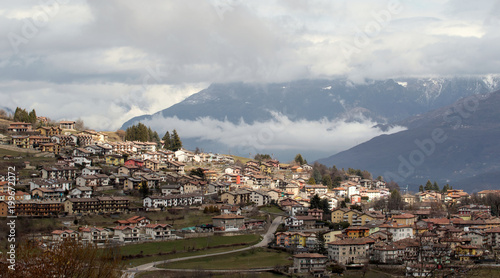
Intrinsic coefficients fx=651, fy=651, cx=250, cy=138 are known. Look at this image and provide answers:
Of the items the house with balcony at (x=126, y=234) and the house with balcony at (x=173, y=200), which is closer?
the house with balcony at (x=126, y=234)

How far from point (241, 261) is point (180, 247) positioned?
5.88m

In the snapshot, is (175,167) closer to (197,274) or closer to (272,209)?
(272,209)

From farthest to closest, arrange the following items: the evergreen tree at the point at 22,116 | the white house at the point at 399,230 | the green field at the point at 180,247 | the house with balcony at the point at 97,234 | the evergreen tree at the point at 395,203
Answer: the evergreen tree at the point at 22,116 < the evergreen tree at the point at 395,203 < the white house at the point at 399,230 < the house with balcony at the point at 97,234 < the green field at the point at 180,247

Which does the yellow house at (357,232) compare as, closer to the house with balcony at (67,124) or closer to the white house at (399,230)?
the white house at (399,230)

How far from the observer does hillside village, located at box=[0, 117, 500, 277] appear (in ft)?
170

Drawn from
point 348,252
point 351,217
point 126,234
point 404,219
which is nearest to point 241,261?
point 348,252

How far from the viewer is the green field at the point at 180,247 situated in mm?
48500

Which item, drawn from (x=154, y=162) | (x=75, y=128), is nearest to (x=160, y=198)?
(x=154, y=162)

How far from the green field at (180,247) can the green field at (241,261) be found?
1815 mm

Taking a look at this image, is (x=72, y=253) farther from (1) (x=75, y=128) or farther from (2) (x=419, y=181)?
(2) (x=419, y=181)

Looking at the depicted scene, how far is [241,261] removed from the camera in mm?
48062

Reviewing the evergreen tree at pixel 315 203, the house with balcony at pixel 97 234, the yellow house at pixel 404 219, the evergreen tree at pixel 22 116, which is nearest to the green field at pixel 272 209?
the evergreen tree at pixel 315 203

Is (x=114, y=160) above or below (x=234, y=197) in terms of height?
above

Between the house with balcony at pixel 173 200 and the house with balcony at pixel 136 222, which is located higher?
the house with balcony at pixel 173 200
